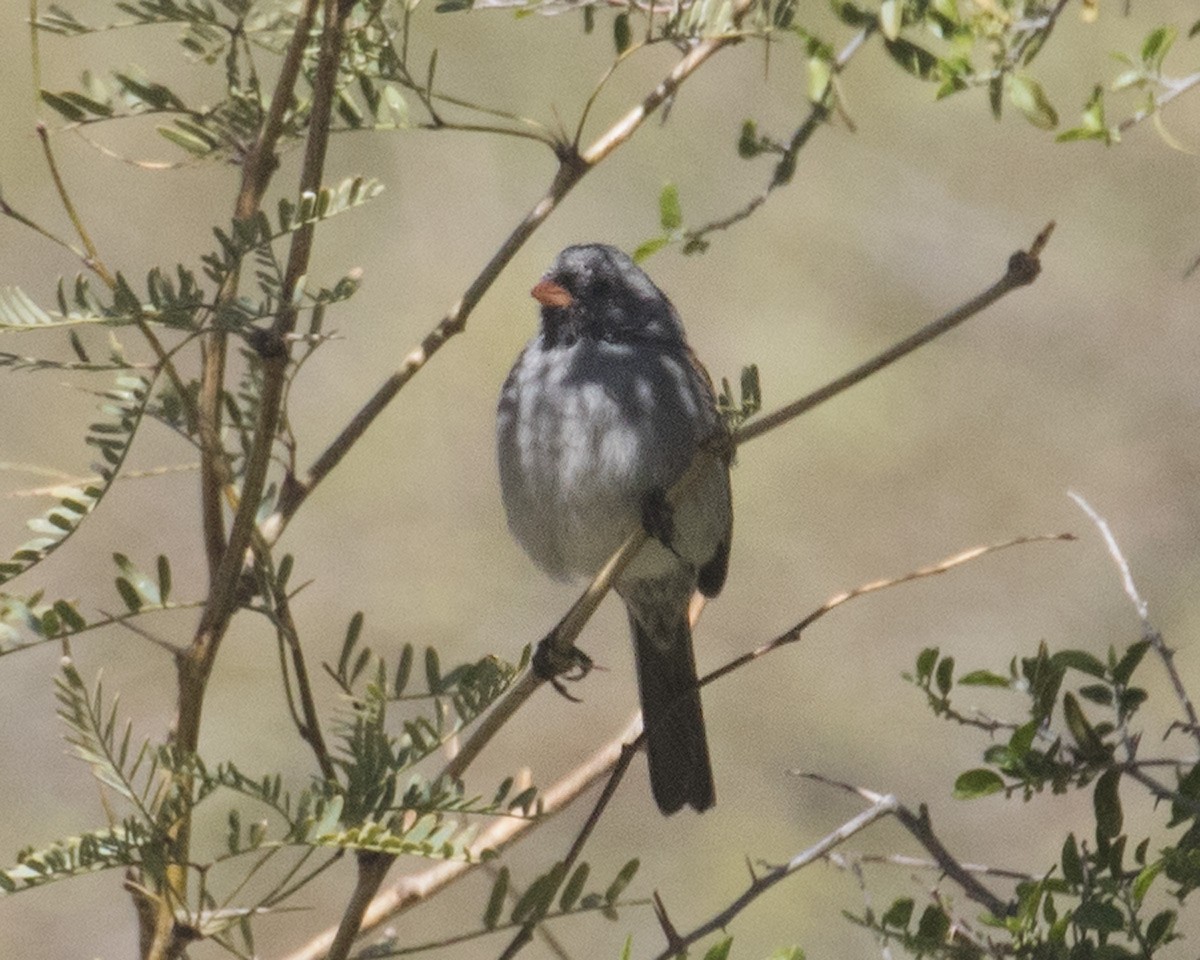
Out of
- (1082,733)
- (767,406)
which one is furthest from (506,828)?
(767,406)

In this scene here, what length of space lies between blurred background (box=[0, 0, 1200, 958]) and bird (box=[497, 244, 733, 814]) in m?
2.13

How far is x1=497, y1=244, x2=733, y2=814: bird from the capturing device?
3.90 meters

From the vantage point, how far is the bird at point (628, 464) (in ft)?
12.8

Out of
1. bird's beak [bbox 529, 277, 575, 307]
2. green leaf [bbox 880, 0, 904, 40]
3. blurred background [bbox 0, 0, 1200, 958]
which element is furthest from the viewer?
blurred background [bbox 0, 0, 1200, 958]

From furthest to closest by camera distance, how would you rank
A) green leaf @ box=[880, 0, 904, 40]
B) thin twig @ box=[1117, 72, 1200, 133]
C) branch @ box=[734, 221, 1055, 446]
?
thin twig @ box=[1117, 72, 1200, 133] < green leaf @ box=[880, 0, 904, 40] < branch @ box=[734, 221, 1055, 446]

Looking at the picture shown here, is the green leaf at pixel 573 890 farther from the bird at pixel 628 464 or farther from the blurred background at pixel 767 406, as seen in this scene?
the blurred background at pixel 767 406

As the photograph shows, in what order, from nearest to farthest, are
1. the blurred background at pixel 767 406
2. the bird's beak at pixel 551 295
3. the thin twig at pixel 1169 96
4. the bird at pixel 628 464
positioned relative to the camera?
the thin twig at pixel 1169 96 < the bird at pixel 628 464 < the bird's beak at pixel 551 295 < the blurred background at pixel 767 406

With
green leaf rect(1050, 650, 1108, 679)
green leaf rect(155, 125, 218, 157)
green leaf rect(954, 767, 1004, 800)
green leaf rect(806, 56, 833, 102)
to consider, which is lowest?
green leaf rect(954, 767, 1004, 800)

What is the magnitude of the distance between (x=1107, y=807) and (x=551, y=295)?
2324 mm

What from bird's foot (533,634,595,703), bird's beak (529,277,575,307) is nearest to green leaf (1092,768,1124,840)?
bird's foot (533,634,595,703)

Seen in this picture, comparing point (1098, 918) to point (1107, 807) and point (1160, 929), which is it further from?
point (1107, 807)

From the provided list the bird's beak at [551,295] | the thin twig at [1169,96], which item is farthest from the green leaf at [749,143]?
the bird's beak at [551,295]

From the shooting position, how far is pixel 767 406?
22.4ft

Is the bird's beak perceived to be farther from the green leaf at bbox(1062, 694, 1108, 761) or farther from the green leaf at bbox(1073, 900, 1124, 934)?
the green leaf at bbox(1073, 900, 1124, 934)
